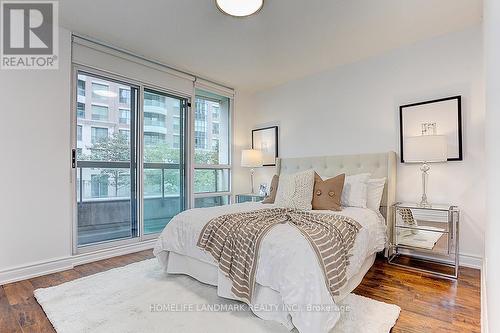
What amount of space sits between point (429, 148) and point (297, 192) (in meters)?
1.38

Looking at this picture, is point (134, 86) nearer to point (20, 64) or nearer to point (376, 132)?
point (20, 64)

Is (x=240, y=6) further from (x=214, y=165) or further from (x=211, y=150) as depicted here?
(x=214, y=165)

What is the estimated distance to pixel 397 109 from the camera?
330cm

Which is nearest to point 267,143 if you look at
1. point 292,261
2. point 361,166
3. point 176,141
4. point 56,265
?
point 176,141

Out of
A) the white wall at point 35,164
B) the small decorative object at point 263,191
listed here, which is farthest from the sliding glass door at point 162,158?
the small decorative object at point 263,191

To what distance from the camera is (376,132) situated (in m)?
3.48

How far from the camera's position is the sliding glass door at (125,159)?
316cm

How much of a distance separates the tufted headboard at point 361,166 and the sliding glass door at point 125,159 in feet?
6.01

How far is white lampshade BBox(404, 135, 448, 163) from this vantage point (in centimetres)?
264

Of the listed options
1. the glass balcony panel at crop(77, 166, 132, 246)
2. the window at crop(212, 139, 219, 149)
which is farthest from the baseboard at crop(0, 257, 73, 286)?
the window at crop(212, 139, 219, 149)

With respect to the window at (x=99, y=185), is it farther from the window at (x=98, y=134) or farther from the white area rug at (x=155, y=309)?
the white area rug at (x=155, y=309)

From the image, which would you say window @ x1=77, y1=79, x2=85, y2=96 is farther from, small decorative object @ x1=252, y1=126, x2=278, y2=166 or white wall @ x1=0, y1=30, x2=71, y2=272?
small decorative object @ x1=252, y1=126, x2=278, y2=166

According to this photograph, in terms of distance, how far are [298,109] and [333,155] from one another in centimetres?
102

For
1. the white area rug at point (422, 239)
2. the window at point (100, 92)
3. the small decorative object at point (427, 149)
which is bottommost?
the white area rug at point (422, 239)
